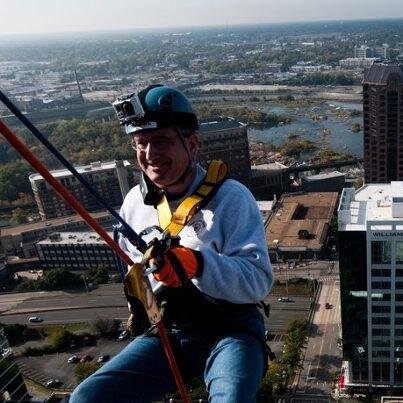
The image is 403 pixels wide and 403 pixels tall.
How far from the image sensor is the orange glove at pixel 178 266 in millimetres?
1390

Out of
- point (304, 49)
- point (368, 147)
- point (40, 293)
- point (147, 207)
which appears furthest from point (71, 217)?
point (304, 49)

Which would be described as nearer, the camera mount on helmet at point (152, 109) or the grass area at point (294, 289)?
the camera mount on helmet at point (152, 109)

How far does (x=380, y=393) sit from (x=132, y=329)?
10.9m

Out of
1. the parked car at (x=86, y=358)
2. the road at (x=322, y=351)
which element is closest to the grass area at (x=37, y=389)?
the parked car at (x=86, y=358)

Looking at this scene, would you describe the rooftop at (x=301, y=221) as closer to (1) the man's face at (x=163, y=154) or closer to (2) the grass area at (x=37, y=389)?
(2) the grass area at (x=37, y=389)

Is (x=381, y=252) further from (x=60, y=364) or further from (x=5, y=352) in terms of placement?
(x=60, y=364)

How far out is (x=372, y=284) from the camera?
9.72m

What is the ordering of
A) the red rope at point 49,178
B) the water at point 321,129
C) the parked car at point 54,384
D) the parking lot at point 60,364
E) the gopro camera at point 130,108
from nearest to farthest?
the red rope at point 49,178 < the gopro camera at point 130,108 < the parked car at point 54,384 < the parking lot at point 60,364 < the water at point 321,129

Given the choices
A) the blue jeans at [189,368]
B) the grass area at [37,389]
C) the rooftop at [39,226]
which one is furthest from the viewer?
the rooftop at [39,226]

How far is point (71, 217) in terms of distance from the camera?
23734mm

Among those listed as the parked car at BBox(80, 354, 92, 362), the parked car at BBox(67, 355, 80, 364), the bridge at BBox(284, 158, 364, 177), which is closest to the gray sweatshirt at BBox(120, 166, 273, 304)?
the parked car at BBox(80, 354, 92, 362)

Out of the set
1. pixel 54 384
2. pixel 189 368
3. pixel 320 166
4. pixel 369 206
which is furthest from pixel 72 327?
pixel 320 166

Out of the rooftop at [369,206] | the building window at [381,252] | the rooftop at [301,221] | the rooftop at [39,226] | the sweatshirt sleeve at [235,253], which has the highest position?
the sweatshirt sleeve at [235,253]

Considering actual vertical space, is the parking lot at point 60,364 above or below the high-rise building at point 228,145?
below
